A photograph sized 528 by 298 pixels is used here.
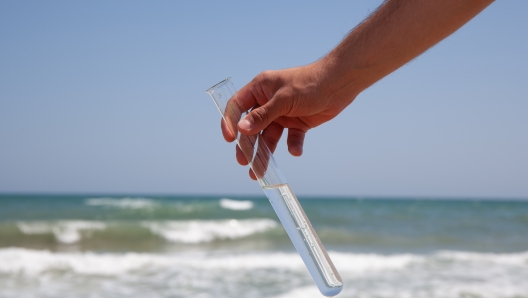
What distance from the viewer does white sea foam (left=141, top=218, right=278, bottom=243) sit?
1051cm

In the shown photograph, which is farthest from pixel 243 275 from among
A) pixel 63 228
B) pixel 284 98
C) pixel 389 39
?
pixel 63 228

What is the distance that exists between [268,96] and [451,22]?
480mm

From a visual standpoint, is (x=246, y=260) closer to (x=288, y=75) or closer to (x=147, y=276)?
(x=147, y=276)

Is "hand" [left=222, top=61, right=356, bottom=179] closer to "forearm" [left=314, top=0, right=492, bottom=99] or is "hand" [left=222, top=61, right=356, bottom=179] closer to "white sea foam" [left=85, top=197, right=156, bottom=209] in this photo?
"forearm" [left=314, top=0, right=492, bottom=99]

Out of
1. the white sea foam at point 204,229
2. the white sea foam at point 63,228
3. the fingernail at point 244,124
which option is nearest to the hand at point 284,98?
the fingernail at point 244,124

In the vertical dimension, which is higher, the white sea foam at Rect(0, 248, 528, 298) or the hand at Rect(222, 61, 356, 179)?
the hand at Rect(222, 61, 356, 179)

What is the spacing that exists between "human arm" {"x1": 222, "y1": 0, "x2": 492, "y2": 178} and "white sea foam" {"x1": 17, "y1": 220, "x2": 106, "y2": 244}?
9.38 metres

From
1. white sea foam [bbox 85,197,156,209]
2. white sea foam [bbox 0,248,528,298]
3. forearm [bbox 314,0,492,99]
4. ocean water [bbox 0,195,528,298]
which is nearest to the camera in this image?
forearm [bbox 314,0,492,99]

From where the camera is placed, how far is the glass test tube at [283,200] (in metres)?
1.13

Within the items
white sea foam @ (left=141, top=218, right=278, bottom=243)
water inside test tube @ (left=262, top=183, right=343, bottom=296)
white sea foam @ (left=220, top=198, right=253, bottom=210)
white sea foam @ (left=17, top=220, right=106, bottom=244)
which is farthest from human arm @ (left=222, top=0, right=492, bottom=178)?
white sea foam @ (left=220, top=198, right=253, bottom=210)

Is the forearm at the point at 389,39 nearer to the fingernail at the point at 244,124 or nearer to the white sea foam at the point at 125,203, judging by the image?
the fingernail at the point at 244,124

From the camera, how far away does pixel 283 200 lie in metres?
1.19

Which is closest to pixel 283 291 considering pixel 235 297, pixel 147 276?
pixel 235 297

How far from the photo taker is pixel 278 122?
1.55 m
